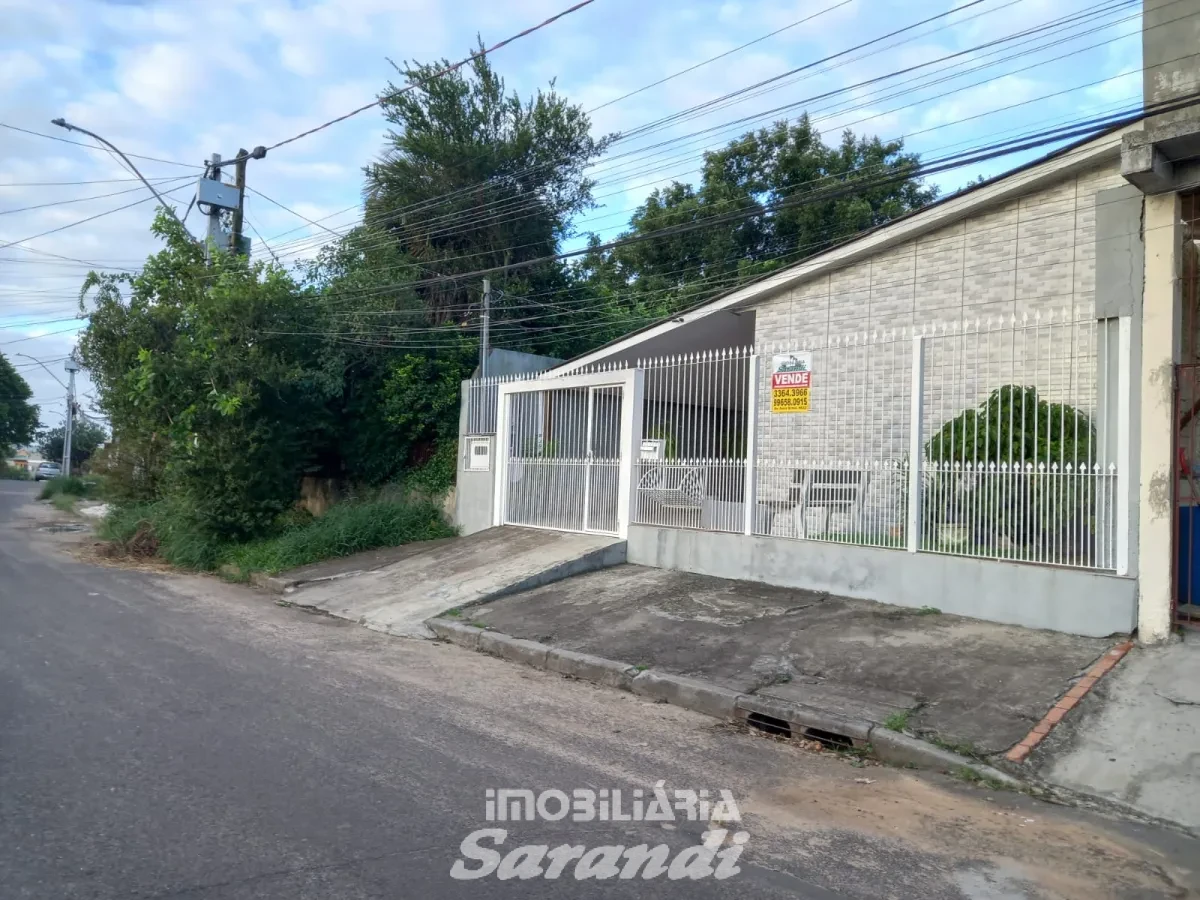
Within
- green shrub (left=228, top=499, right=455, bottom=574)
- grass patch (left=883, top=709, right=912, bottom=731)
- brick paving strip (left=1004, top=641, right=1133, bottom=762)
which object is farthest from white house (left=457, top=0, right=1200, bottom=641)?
grass patch (left=883, top=709, right=912, bottom=731)

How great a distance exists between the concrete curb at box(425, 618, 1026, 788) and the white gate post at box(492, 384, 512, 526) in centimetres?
556

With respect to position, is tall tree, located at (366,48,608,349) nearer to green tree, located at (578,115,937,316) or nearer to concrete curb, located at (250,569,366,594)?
green tree, located at (578,115,937,316)

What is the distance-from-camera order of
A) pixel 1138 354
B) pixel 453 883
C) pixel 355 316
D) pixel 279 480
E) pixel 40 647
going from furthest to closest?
pixel 355 316
pixel 279 480
pixel 40 647
pixel 1138 354
pixel 453 883

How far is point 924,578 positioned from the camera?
9117 mm

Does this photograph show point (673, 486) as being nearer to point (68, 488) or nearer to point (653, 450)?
point (653, 450)

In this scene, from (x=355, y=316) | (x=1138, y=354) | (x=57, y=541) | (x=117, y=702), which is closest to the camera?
(x=117, y=702)

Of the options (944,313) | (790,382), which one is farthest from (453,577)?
(944,313)

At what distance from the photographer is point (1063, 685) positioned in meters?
6.98

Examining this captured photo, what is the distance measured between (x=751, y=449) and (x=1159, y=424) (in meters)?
4.46

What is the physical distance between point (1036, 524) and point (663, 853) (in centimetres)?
564

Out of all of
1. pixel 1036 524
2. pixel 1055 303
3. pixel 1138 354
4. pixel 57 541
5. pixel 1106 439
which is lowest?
pixel 57 541

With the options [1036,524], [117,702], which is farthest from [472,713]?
[1036,524]

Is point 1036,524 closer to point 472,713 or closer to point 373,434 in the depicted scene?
point 472,713

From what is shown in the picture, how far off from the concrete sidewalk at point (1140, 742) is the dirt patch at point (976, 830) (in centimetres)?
56
